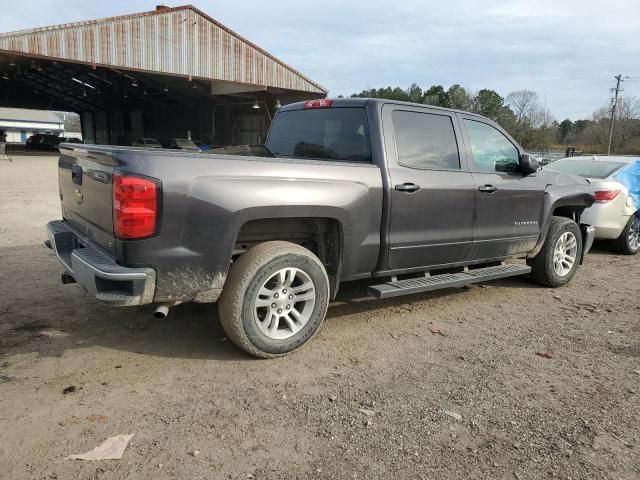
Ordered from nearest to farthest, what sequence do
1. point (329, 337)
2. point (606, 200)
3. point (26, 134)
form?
point (329, 337) < point (606, 200) < point (26, 134)

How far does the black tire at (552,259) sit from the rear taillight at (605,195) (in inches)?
74.4

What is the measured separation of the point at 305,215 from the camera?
143 inches

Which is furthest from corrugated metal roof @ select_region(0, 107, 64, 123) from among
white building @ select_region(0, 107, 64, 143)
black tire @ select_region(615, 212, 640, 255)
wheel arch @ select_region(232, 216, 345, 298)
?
wheel arch @ select_region(232, 216, 345, 298)

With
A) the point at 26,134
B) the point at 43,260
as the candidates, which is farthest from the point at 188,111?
the point at 26,134

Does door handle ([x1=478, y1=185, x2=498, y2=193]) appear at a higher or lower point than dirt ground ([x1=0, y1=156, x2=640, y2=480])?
higher

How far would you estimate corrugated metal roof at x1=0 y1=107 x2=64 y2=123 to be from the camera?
293ft

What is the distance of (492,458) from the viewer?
258cm

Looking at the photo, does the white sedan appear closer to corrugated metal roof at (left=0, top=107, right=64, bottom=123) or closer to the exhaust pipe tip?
the exhaust pipe tip

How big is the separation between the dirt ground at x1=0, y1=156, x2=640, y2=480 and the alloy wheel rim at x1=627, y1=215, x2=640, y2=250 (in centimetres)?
340

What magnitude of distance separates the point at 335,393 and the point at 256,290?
2.88ft

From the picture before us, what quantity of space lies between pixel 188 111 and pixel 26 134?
68949 millimetres

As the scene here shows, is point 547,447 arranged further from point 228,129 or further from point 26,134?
point 26,134

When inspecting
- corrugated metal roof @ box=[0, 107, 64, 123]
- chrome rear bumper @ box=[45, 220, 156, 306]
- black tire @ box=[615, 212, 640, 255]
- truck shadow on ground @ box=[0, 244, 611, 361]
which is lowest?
truck shadow on ground @ box=[0, 244, 611, 361]

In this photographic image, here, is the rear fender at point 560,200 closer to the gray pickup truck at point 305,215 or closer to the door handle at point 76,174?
the gray pickup truck at point 305,215
